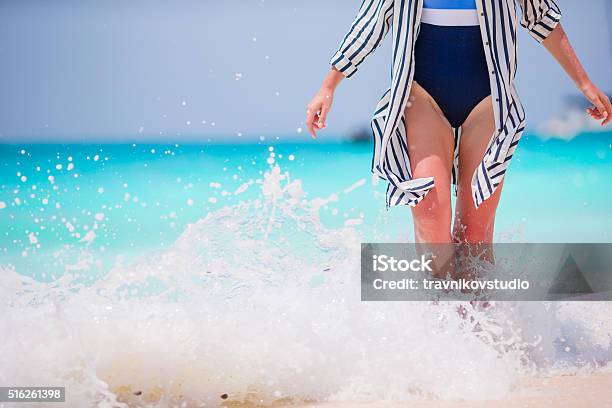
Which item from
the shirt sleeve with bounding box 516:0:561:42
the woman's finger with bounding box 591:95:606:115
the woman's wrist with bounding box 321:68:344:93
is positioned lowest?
the woman's finger with bounding box 591:95:606:115

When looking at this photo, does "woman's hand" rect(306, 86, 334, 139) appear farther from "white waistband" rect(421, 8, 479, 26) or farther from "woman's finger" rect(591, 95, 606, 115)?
"woman's finger" rect(591, 95, 606, 115)

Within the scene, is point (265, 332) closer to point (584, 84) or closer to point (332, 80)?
point (332, 80)

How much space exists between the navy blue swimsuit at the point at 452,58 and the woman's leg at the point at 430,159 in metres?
0.04

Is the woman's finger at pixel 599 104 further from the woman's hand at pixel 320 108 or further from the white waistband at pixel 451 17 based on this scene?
the woman's hand at pixel 320 108

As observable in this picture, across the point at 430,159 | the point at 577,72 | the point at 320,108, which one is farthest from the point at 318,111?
the point at 577,72

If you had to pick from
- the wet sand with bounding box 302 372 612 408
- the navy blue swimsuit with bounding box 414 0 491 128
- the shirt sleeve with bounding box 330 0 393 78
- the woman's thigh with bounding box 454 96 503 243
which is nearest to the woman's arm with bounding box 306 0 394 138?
the shirt sleeve with bounding box 330 0 393 78

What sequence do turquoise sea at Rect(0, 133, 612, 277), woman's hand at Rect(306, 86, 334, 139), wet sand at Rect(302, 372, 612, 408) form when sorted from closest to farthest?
wet sand at Rect(302, 372, 612, 408), woman's hand at Rect(306, 86, 334, 139), turquoise sea at Rect(0, 133, 612, 277)

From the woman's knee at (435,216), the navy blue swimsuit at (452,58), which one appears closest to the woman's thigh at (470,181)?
the navy blue swimsuit at (452,58)

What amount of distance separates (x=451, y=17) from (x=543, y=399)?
965mm

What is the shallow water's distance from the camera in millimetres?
1843

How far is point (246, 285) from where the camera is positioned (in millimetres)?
2143

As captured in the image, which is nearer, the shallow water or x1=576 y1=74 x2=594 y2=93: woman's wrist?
the shallow water

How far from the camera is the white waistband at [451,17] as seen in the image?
191 centimetres

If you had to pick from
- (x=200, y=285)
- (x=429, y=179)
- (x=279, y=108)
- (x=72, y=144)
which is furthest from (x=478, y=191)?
(x=72, y=144)
